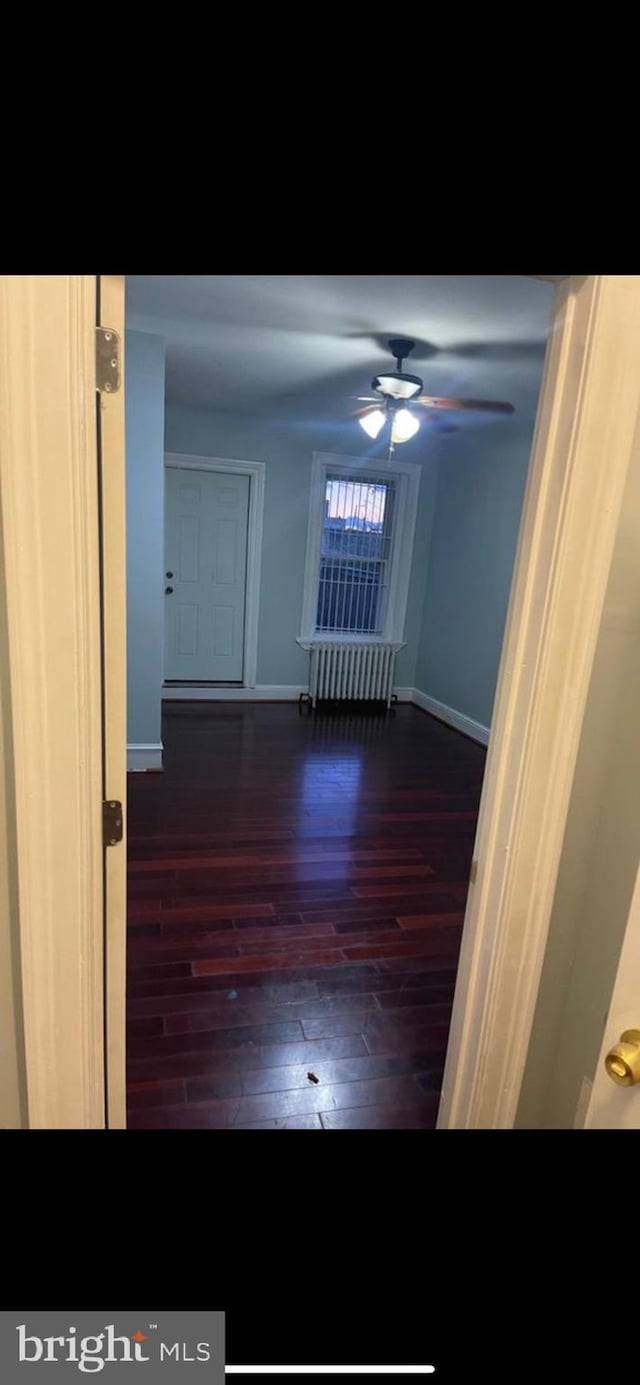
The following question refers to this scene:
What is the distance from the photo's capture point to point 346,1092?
1734 mm

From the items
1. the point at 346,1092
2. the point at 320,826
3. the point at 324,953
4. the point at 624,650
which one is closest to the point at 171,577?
the point at 320,826

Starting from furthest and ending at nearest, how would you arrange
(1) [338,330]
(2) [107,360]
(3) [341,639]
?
(3) [341,639] → (1) [338,330] → (2) [107,360]

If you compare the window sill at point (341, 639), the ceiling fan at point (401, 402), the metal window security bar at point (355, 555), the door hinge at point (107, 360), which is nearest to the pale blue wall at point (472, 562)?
the window sill at point (341, 639)

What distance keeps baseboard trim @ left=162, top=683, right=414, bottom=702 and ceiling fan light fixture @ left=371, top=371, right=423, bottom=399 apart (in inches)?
126

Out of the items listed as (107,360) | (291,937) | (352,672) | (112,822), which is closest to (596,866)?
(112,822)

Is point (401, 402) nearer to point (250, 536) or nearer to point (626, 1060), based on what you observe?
point (250, 536)

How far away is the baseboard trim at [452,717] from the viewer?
513cm

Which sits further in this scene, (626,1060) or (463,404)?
(463,404)

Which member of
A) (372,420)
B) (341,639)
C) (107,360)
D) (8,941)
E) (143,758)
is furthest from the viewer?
(341,639)

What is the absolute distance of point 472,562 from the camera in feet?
17.4

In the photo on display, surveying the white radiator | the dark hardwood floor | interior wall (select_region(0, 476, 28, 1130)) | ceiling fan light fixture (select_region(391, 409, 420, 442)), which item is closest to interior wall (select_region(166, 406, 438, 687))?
the white radiator

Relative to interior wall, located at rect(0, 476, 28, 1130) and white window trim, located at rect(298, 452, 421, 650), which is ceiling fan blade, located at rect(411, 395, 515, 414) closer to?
white window trim, located at rect(298, 452, 421, 650)

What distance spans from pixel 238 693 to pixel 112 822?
4.90 meters
